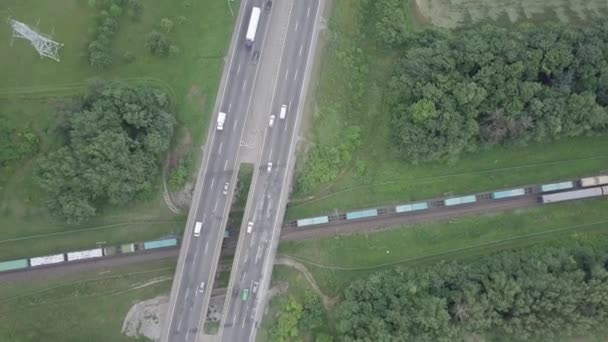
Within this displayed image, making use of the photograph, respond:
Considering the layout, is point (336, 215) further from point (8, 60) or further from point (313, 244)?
point (8, 60)

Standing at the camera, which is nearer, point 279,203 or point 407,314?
point 407,314

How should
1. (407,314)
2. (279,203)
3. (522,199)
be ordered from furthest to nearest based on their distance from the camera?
(522,199) → (279,203) → (407,314)

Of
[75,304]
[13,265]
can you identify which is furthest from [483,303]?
[13,265]

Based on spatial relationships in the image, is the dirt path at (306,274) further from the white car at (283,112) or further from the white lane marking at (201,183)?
the white car at (283,112)

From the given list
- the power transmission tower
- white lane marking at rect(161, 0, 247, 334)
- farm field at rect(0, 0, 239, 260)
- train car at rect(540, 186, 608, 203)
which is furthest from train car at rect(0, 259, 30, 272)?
train car at rect(540, 186, 608, 203)

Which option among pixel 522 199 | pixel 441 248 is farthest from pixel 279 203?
pixel 522 199

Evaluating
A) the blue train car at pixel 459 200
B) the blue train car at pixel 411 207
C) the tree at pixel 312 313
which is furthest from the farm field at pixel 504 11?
the tree at pixel 312 313
